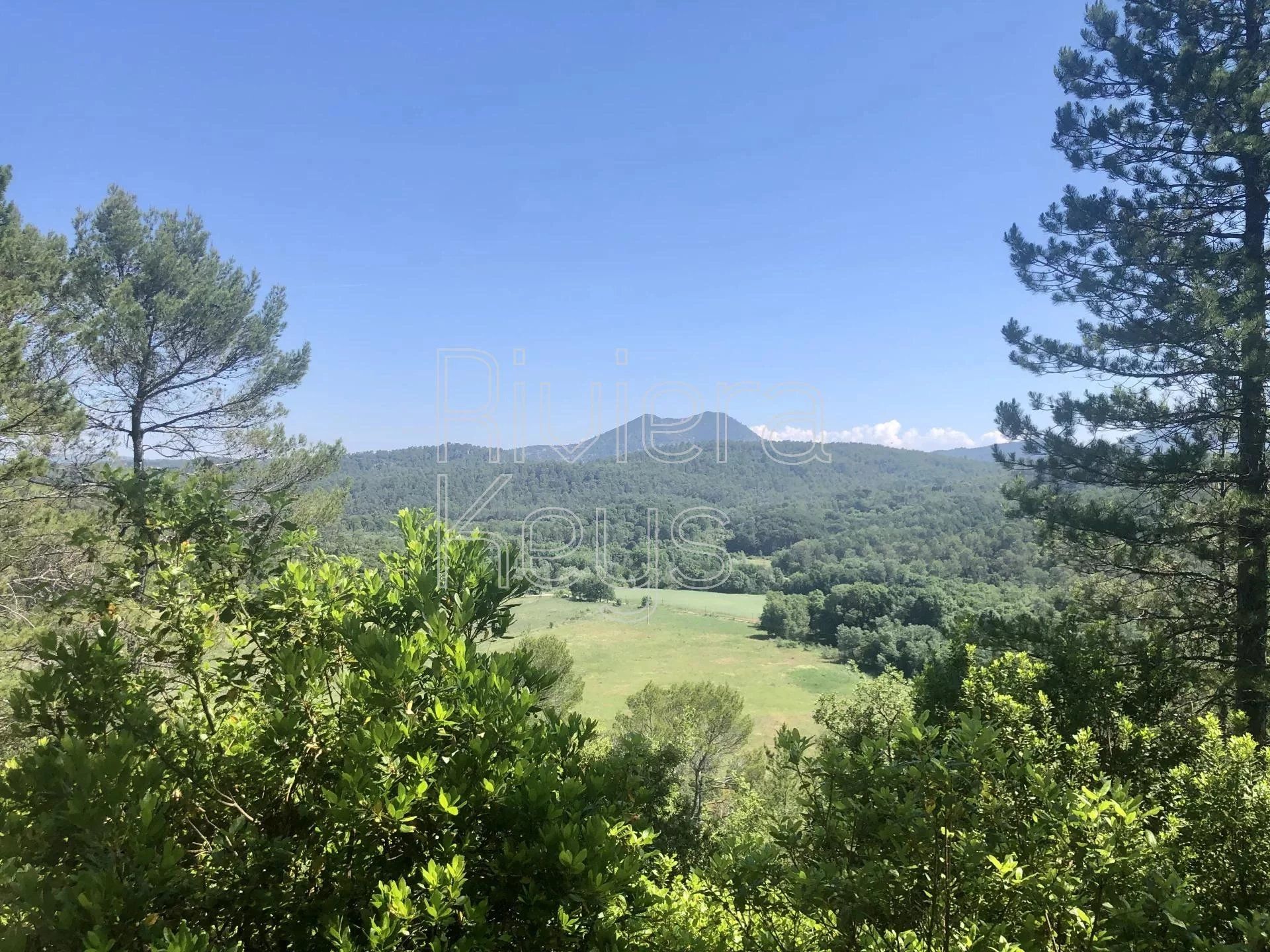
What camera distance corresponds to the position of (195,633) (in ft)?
6.88

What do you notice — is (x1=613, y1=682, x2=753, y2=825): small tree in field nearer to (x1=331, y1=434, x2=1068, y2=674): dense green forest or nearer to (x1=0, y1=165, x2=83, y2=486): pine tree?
(x1=331, y1=434, x2=1068, y2=674): dense green forest

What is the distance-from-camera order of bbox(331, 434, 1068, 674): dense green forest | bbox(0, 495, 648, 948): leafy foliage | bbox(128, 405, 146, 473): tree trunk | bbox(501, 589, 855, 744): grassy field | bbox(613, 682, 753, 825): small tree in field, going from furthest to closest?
bbox(331, 434, 1068, 674): dense green forest → bbox(501, 589, 855, 744): grassy field → bbox(613, 682, 753, 825): small tree in field → bbox(128, 405, 146, 473): tree trunk → bbox(0, 495, 648, 948): leafy foliage

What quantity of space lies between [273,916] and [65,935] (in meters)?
0.50

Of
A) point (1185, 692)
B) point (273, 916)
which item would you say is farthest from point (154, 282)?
point (1185, 692)

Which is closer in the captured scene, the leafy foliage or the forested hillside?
the leafy foliage

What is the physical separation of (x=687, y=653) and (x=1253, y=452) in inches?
1647

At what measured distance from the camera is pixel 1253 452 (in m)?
6.90

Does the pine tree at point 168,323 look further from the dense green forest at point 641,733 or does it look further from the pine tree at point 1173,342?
the pine tree at point 1173,342

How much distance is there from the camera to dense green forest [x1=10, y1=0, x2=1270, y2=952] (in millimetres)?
1604

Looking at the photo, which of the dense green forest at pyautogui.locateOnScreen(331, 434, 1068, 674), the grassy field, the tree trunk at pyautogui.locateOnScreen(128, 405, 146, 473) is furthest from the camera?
the dense green forest at pyautogui.locateOnScreen(331, 434, 1068, 674)

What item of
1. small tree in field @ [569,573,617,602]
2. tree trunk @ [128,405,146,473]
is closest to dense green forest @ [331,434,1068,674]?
small tree in field @ [569,573,617,602]

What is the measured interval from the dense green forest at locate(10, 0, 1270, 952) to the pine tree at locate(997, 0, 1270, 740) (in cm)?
4

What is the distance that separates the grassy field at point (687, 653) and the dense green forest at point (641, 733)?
22160mm

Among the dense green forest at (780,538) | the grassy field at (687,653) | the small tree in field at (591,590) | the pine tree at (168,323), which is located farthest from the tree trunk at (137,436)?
the small tree in field at (591,590)
